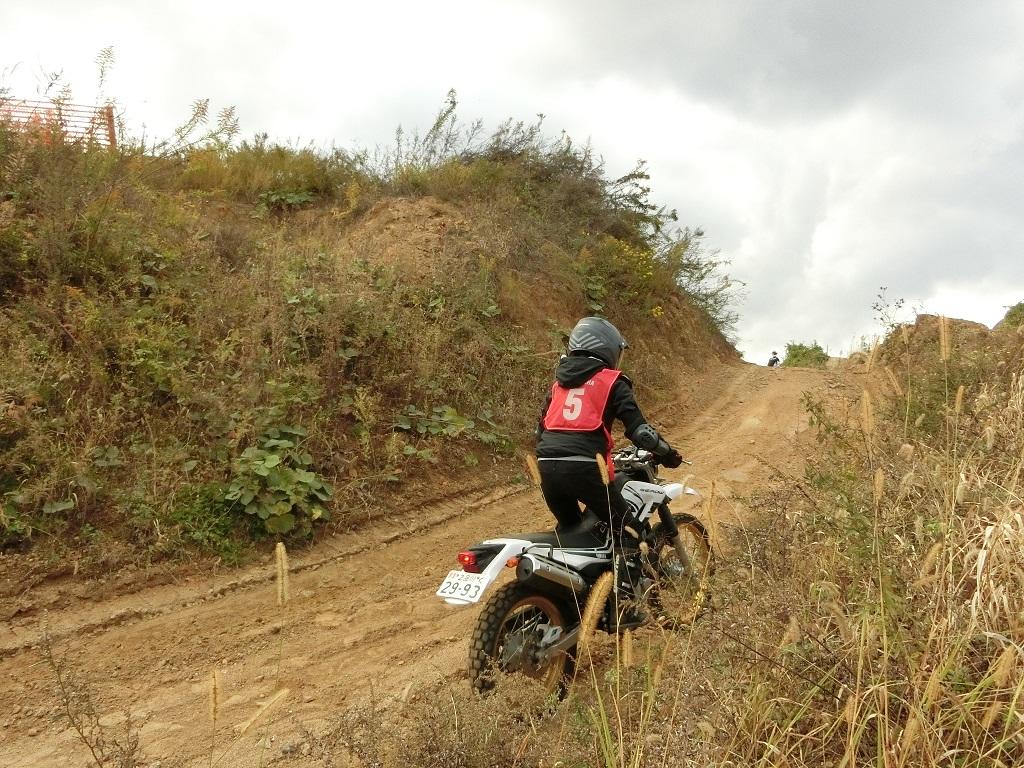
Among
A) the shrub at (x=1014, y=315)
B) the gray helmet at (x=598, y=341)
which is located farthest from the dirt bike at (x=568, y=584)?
the shrub at (x=1014, y=315)

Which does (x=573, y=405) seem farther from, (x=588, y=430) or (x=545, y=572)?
(x=545, y=572)

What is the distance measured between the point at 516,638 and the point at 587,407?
1.46 m

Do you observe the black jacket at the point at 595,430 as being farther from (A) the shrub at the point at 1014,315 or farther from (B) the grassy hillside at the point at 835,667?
(A) the shrub at the point at 1014,315

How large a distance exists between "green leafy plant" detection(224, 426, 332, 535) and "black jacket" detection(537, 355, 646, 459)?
9.97 feet

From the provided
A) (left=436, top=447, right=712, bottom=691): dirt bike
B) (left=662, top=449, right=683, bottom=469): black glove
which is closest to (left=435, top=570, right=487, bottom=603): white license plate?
(left=436, top=447, right=712, bottom=691): dirt bike

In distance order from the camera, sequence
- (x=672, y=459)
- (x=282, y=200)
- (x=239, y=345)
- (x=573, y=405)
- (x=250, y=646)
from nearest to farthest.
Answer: (x=573, y=405) < (x=672, y=459) < (x=250, y=646) < (x=239, y=345) < (x=282, y=200)

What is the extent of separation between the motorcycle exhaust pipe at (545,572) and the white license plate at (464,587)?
11.7 inches

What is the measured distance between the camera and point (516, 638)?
4258mm

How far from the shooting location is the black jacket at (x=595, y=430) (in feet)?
15.6

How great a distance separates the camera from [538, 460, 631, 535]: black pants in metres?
4.67

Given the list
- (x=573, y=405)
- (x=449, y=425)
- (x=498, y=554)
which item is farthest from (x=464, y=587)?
(x=449, y=425)

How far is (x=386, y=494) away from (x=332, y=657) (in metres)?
2.61

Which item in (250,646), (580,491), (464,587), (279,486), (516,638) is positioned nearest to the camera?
(464,587)

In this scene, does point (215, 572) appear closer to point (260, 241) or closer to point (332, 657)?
point (332, 657)
